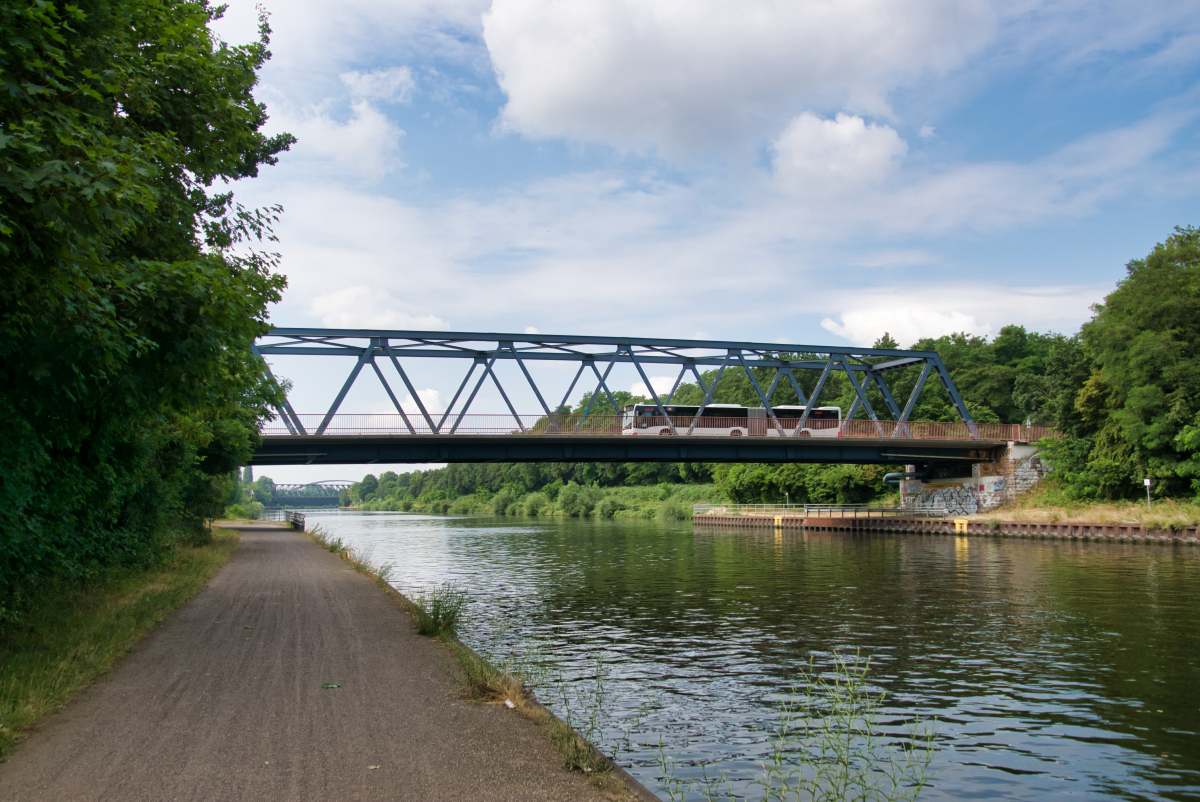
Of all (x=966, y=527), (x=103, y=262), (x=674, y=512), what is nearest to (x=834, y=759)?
(x=103, y=262)

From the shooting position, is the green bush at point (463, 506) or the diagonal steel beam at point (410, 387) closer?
the diagonal steel beam at point (410, 387)

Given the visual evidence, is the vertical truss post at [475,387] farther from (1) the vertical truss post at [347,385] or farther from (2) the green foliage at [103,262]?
(2) the green foliage at [103,262]

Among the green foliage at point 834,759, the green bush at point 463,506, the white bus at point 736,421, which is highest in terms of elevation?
the white bus at point 736,421

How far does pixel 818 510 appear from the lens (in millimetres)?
72312

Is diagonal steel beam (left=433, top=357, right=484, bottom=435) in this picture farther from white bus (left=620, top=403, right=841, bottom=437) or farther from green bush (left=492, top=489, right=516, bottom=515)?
green bush (left=492, top=489, right=516, bottom=515)

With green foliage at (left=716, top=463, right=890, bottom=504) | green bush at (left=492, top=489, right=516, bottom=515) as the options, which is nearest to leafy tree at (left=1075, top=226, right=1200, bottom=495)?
green foliage at (left=716, top=463, right=890, bottom=504)

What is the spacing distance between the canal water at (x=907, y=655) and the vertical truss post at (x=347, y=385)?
868 cm

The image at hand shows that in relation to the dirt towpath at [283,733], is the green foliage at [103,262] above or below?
above

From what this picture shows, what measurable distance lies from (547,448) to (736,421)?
2069 centimetres

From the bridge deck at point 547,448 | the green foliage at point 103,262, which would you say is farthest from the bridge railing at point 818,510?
the green foliage at point 103,262

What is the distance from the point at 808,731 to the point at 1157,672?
23.6ft

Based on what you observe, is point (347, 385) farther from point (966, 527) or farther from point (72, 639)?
point (966, 527)

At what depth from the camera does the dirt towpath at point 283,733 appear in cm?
650

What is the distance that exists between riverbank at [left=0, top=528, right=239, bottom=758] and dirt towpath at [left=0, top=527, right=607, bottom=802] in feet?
0.69
